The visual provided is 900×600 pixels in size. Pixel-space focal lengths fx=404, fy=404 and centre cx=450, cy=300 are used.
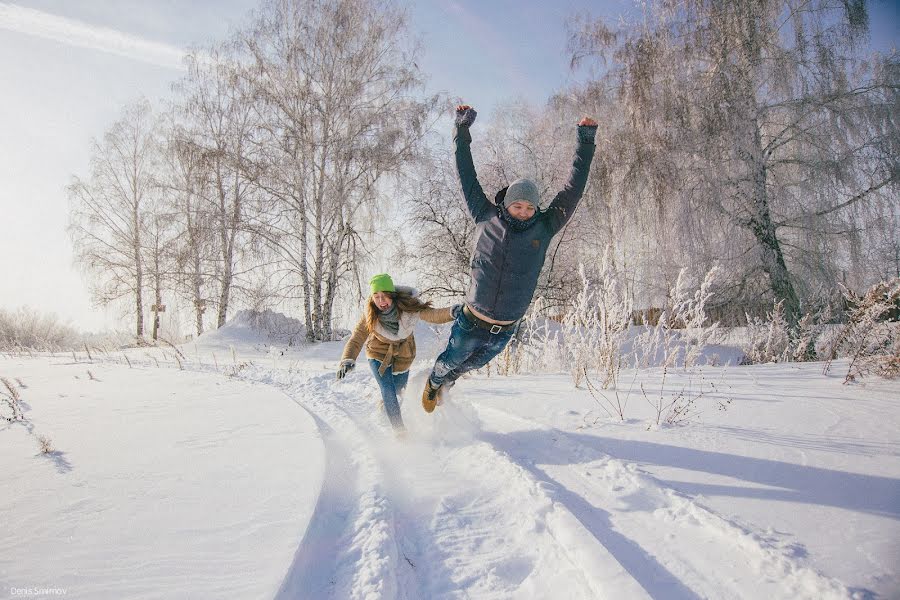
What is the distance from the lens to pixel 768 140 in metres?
9.83

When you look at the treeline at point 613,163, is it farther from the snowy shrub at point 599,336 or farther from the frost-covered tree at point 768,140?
the snowy shrub at point 599,336

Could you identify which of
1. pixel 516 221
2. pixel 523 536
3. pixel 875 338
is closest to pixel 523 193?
pixel 516 221

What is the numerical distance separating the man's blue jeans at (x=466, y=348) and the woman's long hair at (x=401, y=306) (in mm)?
541

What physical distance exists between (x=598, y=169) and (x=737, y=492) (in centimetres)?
1009

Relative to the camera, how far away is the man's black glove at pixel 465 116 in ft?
9.64

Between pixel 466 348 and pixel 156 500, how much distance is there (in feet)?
6.33

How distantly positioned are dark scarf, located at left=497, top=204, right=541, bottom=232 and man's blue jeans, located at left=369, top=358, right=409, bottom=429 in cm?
164

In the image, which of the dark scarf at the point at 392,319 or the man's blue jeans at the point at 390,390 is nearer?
the man's blue jeans at the point at 390,390

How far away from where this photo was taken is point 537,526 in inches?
64.8

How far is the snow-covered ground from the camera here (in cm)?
127

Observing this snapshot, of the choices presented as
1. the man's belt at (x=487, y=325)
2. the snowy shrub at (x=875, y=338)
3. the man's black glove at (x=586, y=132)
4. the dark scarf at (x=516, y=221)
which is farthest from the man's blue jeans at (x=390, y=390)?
the snowy shrub at (x=875, y=338)

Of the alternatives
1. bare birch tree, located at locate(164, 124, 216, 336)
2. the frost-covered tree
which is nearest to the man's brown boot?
the frost-covered tree

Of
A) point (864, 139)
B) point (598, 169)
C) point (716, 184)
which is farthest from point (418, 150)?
point (864, 139)

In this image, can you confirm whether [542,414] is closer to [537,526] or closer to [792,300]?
[537,526]
